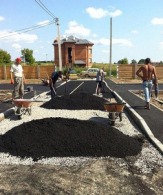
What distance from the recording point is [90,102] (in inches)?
478

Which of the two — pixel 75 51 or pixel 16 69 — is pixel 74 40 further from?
pixel 16 69

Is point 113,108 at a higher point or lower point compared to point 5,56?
lower

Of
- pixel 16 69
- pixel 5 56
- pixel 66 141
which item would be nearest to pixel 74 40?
pixel 5 56

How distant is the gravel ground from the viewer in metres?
4.58

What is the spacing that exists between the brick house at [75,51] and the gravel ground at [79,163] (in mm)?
54191

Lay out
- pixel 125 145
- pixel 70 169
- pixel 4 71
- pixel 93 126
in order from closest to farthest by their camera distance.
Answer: pixel 70 169
pixel 125 145
pixel 93 126
pixel 4 71

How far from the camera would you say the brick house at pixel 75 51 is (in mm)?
61375

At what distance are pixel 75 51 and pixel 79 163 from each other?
2281 inches

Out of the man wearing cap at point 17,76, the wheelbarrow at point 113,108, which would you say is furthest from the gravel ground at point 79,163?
the man wearing cap at point 17,76

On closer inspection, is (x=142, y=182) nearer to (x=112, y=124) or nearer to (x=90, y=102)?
(x=112, y=124)

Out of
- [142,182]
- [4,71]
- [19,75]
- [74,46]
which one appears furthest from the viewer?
[74,46]

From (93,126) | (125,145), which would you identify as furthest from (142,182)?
(93,126)

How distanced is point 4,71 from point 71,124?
32.9 metres

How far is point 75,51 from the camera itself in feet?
205
